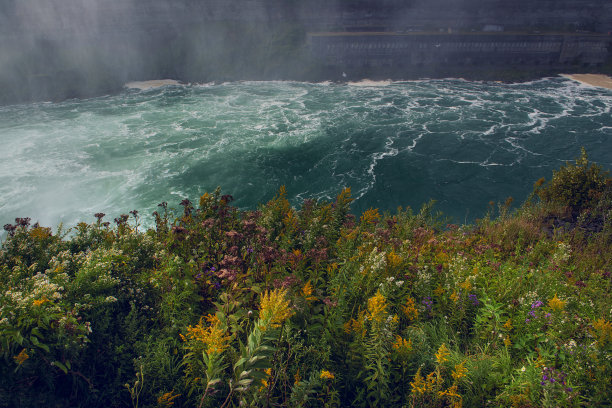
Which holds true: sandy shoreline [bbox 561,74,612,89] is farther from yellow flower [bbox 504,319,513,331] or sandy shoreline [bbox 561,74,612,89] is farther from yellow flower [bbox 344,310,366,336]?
yellow flower [bbox 344,310,366,336]

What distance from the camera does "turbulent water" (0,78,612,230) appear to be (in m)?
24.8

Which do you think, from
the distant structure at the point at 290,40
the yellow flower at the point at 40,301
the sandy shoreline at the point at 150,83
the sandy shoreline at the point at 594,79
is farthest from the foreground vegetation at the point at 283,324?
the sandy shoreline at the point at 594,79

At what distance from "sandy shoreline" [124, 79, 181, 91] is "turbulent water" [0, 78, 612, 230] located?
6214mm

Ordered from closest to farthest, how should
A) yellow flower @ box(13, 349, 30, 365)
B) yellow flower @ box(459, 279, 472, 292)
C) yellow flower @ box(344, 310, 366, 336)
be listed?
yellow flower @ box(13, 349, 30, 365), yellow flower @ box(344, 310, 366, 336), yellow flower @ box(459, 279, 472, 292)

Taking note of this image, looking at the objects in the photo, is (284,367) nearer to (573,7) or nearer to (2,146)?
(2,146)

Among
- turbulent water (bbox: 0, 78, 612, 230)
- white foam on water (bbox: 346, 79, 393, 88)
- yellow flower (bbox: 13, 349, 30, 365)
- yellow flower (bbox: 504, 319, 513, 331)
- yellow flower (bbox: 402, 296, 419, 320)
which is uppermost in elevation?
yellow flower (bbox: 13, 349, 30, 365)

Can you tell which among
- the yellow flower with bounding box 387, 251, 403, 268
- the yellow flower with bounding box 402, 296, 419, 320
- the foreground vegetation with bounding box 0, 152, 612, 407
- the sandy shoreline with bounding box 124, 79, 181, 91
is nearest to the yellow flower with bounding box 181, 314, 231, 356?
the foreground vegetation with bounding box 0, 152, 612, 407

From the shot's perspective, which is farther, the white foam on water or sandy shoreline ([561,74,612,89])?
the white foam on water

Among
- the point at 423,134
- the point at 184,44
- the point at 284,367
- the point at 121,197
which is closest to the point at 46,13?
the point at 184,44

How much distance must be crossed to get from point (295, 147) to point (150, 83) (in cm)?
3788

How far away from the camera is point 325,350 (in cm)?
498

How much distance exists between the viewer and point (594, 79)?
53.0 meters

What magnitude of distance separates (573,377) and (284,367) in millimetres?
3970

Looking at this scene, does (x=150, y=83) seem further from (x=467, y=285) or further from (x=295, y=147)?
(x=467, y=285)
